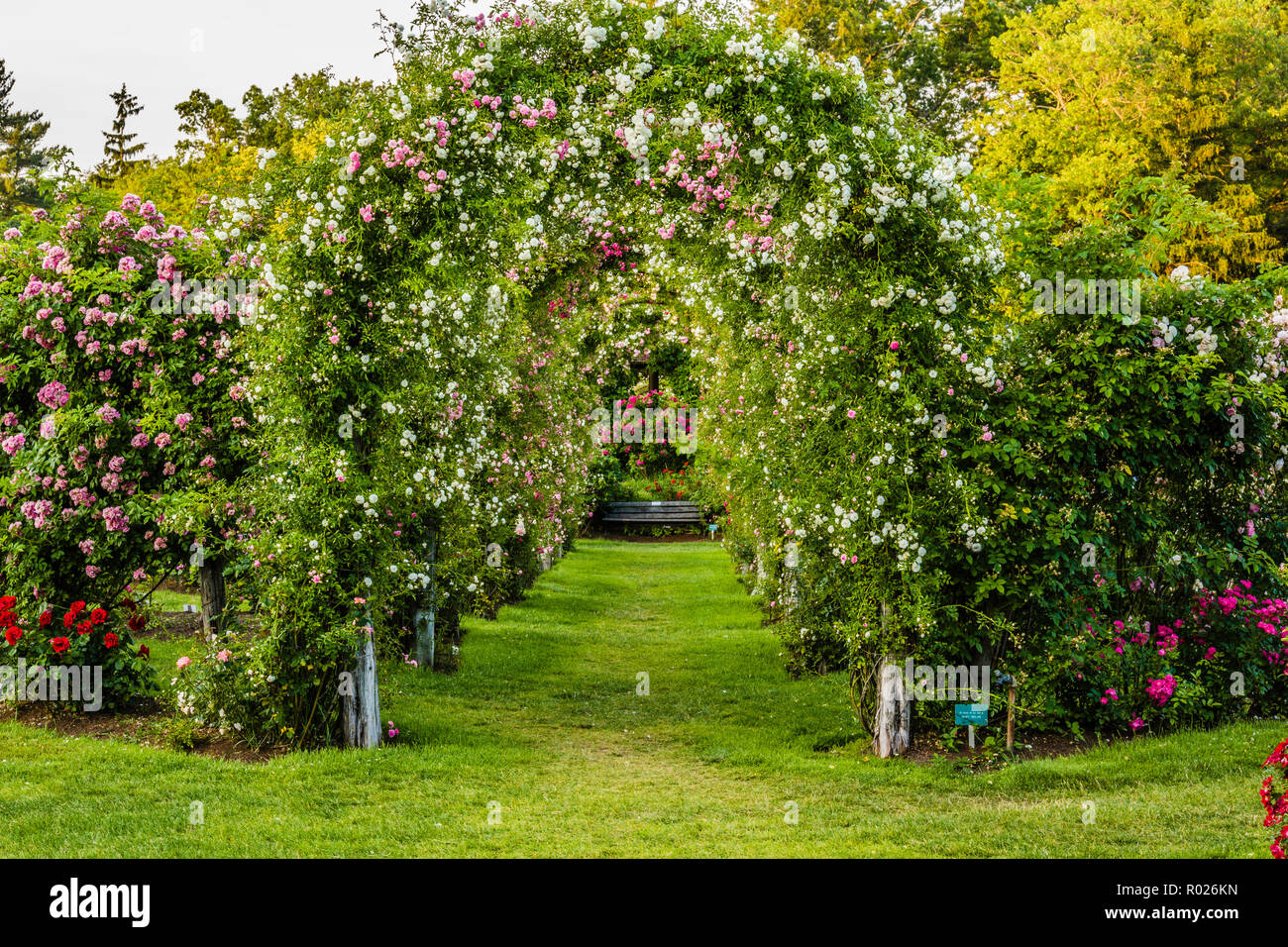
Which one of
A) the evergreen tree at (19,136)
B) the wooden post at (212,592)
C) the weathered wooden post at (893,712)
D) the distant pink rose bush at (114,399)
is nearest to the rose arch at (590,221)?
the weathered wooden post at (893,712)

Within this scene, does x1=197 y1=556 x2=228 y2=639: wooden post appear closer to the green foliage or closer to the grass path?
the grass path

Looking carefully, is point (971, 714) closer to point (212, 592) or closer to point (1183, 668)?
point (1183, 668)

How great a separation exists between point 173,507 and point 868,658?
5.24 metres

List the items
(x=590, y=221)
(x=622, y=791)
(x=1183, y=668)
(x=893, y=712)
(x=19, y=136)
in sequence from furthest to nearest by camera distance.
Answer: (x=19, y=136) < (x=1183, y=668) < (x=590, y=221) < (x=893, y=712) < (x=622, y=791)

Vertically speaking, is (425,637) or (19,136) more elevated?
(19,136)

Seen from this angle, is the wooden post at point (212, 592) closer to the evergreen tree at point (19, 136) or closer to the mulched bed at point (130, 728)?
the mulched bed at point (130, 728)

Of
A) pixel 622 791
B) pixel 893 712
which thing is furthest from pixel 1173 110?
pixel 622 791

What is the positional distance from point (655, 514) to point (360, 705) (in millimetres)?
20029

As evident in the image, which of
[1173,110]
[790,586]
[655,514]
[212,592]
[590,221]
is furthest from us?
[655,514]

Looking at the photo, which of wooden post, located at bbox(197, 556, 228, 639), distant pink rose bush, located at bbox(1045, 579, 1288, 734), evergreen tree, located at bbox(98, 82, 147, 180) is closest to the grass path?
distant pink rose bush, located at bbox(1045, 579, 1288, 734)

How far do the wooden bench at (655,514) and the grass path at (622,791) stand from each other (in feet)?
56.5

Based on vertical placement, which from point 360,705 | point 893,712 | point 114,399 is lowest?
point 893,712

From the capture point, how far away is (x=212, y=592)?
27.9ft
